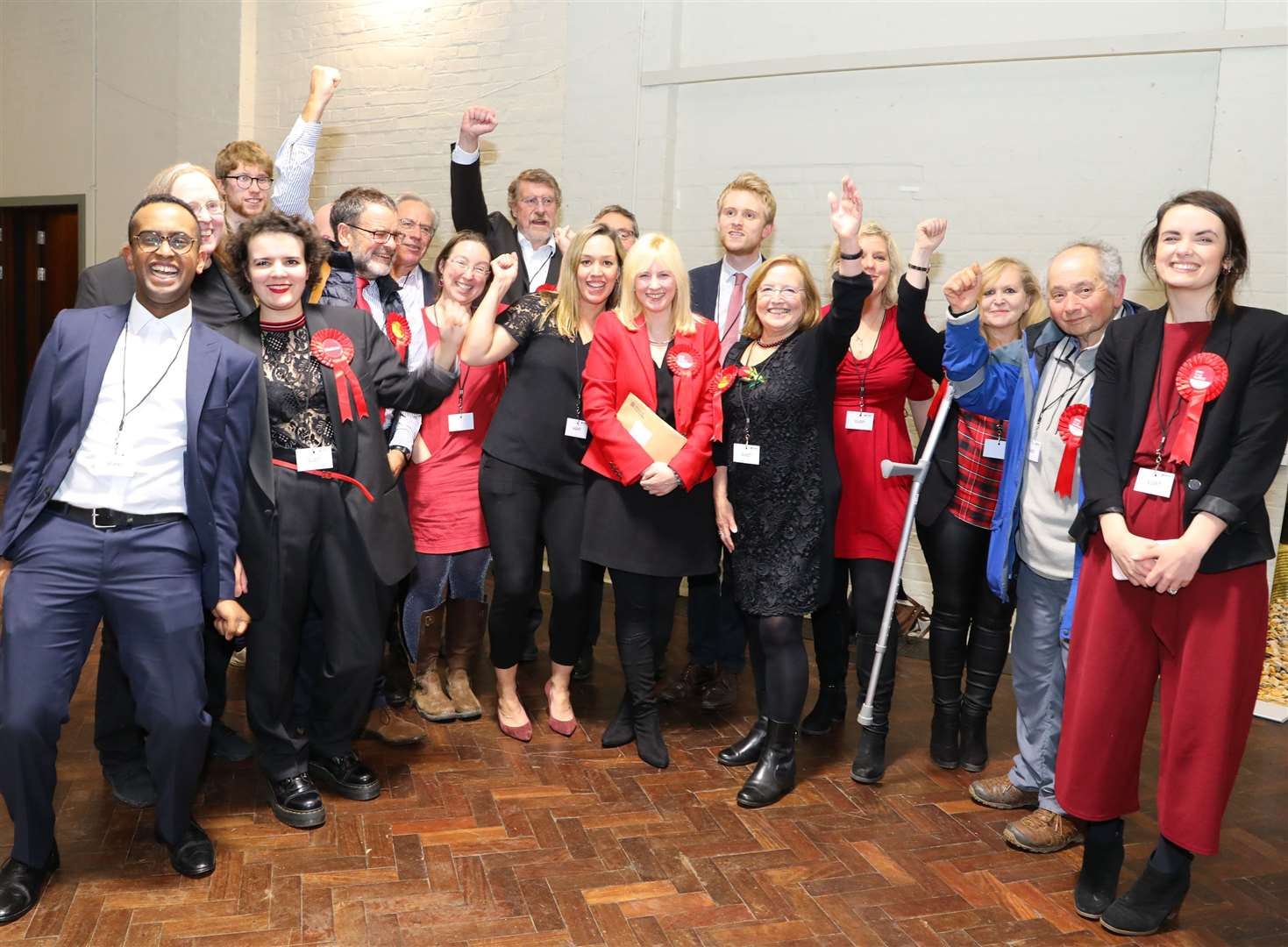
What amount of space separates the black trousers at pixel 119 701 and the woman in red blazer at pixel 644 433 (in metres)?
1.23

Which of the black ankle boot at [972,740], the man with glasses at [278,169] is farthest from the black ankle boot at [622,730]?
the man with glasses at [278,169]

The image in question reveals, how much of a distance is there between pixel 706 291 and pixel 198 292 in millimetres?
2089

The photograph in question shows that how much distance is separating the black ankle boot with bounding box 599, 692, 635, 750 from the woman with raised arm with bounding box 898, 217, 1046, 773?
3.70 ft

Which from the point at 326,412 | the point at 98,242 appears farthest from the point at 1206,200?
the point at 98,242

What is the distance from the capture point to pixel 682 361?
3.48m

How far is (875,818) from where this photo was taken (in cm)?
337

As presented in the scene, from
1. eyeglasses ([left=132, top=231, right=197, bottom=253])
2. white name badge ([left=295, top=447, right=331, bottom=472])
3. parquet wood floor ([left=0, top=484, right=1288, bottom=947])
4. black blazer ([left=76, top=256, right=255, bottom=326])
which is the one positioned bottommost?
parquet wood floor ([left=0, top=484, right=1288, bottom=947])

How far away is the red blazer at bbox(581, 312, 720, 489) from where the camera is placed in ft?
11.3

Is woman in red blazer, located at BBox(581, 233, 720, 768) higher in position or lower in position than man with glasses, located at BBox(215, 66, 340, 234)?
lower

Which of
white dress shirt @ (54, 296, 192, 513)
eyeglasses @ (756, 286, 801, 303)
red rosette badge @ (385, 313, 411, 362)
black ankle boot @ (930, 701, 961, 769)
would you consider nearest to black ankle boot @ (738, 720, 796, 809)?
black ankle boot @ (930, 701, 961, 769)

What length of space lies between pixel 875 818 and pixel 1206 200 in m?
2.07

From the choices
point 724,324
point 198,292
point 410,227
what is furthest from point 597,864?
point 410,227

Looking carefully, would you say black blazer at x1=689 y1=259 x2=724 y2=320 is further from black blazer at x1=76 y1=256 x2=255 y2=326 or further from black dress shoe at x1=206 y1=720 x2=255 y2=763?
black dress shoe at x1=206 y1=720 x2=255 y2=763

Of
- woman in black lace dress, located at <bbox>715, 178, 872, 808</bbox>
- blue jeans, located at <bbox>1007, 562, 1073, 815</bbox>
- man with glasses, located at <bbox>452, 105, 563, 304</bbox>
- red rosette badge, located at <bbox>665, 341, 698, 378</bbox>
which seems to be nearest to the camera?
blue jeans, located at <bbox>1007, 562, 1073, 815</bbox>
